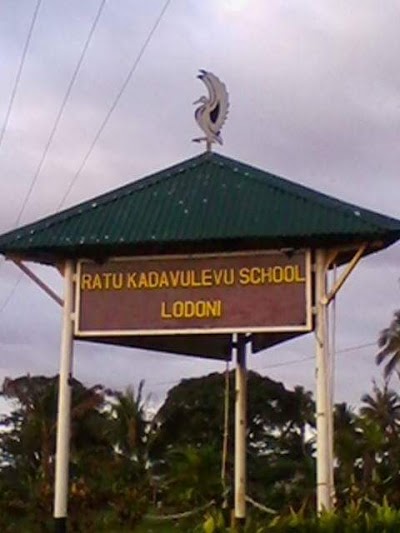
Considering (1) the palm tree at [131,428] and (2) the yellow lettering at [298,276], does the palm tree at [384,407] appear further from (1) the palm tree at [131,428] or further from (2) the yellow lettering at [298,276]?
(2) the yellow lettering at [298,276]

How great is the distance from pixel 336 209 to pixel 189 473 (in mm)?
15737

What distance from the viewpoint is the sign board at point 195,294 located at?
15.4 metres

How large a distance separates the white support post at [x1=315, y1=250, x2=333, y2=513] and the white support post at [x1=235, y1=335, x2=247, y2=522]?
326cm

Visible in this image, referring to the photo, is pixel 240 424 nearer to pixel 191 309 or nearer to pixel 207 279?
pixel 191 309

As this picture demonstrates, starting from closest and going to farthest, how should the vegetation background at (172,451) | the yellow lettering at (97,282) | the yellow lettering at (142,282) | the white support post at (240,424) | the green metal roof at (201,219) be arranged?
the green metal roof at (201,219)
the yellow lettering at (142,282)
the yellow lettering at (97,282)
the white support post at (240,424)
the vegetation background at (172,451)

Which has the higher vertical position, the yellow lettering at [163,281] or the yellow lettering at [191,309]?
the yellow lettering at [163,281]

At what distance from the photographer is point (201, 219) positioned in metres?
15.8

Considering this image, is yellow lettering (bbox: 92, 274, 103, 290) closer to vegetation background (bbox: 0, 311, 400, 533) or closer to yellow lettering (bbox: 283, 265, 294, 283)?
yellow lettering (bbox: 283, 265, 294, 283)

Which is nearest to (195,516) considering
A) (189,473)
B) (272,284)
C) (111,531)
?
(111,531)

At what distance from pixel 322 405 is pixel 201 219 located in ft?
9.00

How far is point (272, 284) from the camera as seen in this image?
15469mm

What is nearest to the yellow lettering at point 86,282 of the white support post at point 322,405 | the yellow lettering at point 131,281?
the yellow lettering at point 131,281

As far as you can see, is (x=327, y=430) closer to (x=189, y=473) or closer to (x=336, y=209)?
(x=336, y=209)

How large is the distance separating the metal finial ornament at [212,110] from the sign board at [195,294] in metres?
2.09
